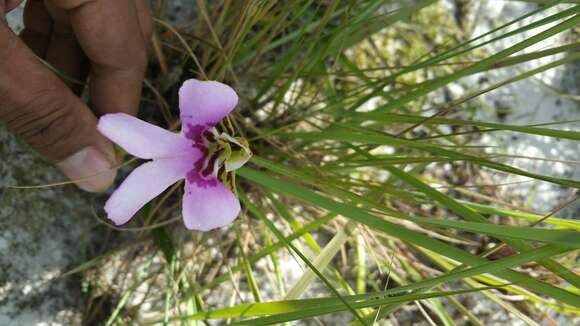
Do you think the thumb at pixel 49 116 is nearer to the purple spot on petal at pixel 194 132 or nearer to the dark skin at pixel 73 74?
the dark skin at pixel 73 74

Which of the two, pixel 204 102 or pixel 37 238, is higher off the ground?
pixel 204 102

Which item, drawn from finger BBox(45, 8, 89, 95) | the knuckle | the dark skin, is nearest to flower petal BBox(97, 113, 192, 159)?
the dark skin

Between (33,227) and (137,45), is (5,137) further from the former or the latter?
(137,45)

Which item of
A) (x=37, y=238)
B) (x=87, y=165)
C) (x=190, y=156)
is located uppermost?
(x=190, y=156)

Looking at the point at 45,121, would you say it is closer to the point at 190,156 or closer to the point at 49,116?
the point at 49,116

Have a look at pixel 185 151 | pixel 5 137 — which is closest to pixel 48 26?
pixel 5 137

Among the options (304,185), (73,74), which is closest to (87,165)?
(73,74)

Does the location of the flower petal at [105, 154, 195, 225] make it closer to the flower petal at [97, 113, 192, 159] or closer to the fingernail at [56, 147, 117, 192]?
the flower petal at [97, 113, 192, 159]
